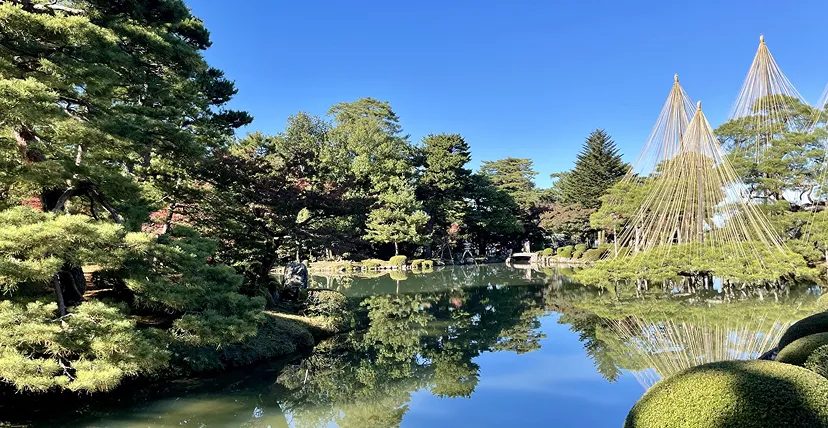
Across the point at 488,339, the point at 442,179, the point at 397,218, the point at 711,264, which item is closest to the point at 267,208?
the point at 488,339

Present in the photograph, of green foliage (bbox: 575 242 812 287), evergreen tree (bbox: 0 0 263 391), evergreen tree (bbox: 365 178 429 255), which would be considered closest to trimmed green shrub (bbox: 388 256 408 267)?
evergreen tree (bbox: 365 178 429 255)

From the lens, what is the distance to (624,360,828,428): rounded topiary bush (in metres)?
2.36

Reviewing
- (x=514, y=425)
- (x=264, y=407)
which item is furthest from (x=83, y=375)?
(x=514, y=425)

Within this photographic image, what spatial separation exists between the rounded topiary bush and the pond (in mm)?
2857

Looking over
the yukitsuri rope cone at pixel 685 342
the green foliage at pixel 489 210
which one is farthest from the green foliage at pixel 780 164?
the green foliage at pixel 489 210

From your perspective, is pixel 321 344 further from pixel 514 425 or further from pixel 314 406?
pixel 514 425

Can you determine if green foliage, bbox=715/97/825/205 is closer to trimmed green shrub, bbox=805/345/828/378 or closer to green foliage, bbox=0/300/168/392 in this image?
trimmed green shrub, bbox=805/345/828/378

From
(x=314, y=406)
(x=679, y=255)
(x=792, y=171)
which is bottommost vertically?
(x=314, y=406)

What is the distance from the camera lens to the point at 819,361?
3262mm

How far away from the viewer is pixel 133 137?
5.40 m

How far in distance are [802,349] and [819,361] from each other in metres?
0.60

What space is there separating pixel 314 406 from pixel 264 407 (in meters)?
0.66

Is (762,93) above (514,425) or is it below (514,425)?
above

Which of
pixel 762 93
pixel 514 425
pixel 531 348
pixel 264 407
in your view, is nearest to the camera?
pixel 762 93
